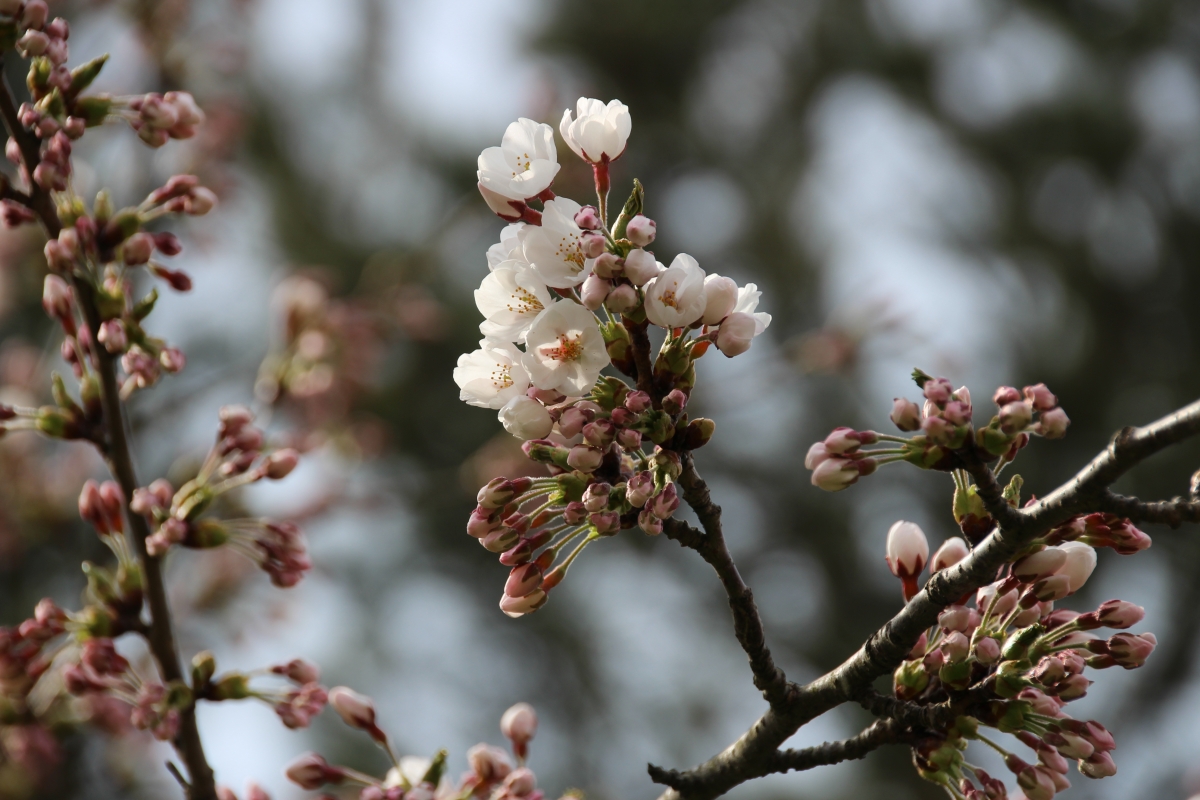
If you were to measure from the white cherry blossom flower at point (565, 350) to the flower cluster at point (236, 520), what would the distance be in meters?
0.66

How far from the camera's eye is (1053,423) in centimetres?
94

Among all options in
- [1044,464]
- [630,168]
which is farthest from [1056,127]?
[630,168]

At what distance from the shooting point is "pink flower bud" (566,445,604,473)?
1000mm

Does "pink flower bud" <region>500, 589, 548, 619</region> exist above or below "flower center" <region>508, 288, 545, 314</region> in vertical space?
below

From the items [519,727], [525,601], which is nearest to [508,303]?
[525,601]

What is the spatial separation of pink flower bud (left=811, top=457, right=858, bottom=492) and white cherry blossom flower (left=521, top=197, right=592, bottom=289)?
340 mm

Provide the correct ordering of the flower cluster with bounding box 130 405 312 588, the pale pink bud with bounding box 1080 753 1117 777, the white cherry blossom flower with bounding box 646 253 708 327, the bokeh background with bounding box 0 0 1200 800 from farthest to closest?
the bokeh background with bounding box 0 0 1200 800 < the flower cluster with bounding box 130 405 312 588 < the pale pink bud with bounding box 1080 753 1117 777 < the white cherry blossom flower with bounding box 646 253 708 327

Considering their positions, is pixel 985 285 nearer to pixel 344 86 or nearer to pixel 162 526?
pixel 344 86

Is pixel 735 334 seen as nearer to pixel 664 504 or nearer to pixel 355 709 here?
pixel 664 504

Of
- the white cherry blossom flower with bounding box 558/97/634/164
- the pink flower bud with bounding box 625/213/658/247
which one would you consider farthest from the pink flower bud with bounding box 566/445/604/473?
the white cherry blossom flower with bounding box 558/97/634/164

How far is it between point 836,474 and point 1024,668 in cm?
30

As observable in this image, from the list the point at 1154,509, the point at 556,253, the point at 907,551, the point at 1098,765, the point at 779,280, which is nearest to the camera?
the point at 1154,509

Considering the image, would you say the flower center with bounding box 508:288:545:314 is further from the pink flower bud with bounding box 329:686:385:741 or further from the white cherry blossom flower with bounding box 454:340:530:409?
the pink flower bud with bounding box 329:686:385:741

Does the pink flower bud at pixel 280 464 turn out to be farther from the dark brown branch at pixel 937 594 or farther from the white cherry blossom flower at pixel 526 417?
the dark brown branch at pixel 937 594
